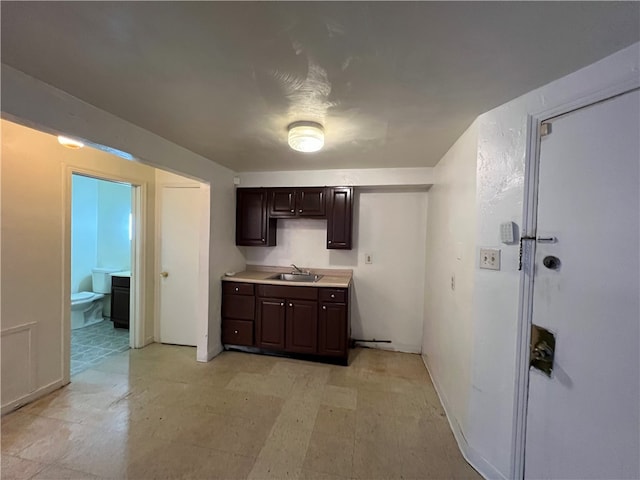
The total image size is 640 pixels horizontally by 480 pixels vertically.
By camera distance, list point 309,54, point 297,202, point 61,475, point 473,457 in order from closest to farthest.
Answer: point 309,54 < point 61,475 < point 473,457 < point 297,202

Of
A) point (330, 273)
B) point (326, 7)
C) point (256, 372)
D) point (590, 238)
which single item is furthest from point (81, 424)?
point (590, 238)

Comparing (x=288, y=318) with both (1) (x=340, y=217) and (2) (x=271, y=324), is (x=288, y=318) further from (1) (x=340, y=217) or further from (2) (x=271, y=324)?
A: (1) (x=340, y=217)

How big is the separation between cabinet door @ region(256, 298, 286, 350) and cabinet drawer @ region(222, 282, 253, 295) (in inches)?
7.3

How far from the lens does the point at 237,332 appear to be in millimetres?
3076

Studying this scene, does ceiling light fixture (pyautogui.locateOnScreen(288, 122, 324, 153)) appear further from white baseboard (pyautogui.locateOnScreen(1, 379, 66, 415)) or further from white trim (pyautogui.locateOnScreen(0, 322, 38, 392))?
→ white baseboard (pyautogui.locateOnScreen(1, 379, 66, 415))

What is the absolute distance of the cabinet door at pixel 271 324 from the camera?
9.69ft

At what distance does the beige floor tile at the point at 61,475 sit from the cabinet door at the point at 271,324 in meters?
1.66

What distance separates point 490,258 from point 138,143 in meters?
2.55

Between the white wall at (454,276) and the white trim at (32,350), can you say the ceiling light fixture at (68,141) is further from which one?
the white wall at (454,276)

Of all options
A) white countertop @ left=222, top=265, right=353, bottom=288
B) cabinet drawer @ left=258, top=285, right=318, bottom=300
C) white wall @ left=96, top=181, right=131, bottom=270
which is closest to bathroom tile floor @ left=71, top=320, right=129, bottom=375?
white wall @ left=96, top=181, right=131, bottom=270

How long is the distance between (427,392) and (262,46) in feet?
9.30

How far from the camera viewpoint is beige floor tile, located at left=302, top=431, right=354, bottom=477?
1.56 meters

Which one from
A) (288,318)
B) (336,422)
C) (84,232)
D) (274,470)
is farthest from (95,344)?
(336,422)

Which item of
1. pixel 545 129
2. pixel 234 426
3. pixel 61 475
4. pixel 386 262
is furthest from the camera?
pixel 386 262
